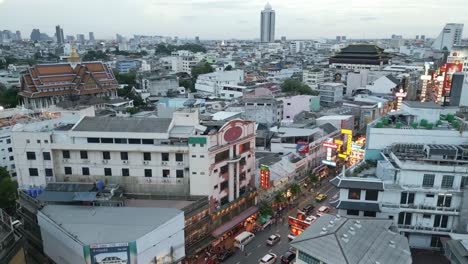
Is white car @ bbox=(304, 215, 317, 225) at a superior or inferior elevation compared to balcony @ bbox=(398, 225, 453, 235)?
inferior

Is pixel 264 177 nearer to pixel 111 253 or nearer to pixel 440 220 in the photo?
pixel 440 220

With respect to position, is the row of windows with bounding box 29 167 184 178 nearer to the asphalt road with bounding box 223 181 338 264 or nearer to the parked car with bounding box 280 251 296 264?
the asphalt road with bounding box 223 181 338 264

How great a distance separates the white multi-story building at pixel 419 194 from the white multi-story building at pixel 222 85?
62410 millimetres

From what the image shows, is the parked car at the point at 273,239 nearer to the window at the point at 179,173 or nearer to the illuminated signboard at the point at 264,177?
the illuminated signboard at the point at 264,177

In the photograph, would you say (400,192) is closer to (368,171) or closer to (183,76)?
(368,171)

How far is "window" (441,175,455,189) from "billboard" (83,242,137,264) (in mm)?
24493

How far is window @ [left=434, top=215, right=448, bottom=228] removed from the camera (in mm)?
29625

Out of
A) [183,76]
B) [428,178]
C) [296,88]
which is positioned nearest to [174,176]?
[428,178]

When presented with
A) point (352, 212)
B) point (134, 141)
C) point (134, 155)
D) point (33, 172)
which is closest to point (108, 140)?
point (134, 141)

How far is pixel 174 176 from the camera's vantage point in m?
34.9

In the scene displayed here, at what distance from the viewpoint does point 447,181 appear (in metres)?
29.2

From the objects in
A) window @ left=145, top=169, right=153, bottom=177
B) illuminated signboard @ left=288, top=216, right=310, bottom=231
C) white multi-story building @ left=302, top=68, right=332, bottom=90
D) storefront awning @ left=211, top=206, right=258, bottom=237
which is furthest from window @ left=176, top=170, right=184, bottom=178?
white multi-story building @ left=302, top=68, right=332, bottom=90

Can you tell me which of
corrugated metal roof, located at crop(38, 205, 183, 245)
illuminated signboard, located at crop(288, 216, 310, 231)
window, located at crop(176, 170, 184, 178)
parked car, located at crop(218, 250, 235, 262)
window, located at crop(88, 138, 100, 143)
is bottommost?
parked car, located at crop(218, 250, 235, 262)

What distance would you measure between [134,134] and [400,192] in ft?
78.5
